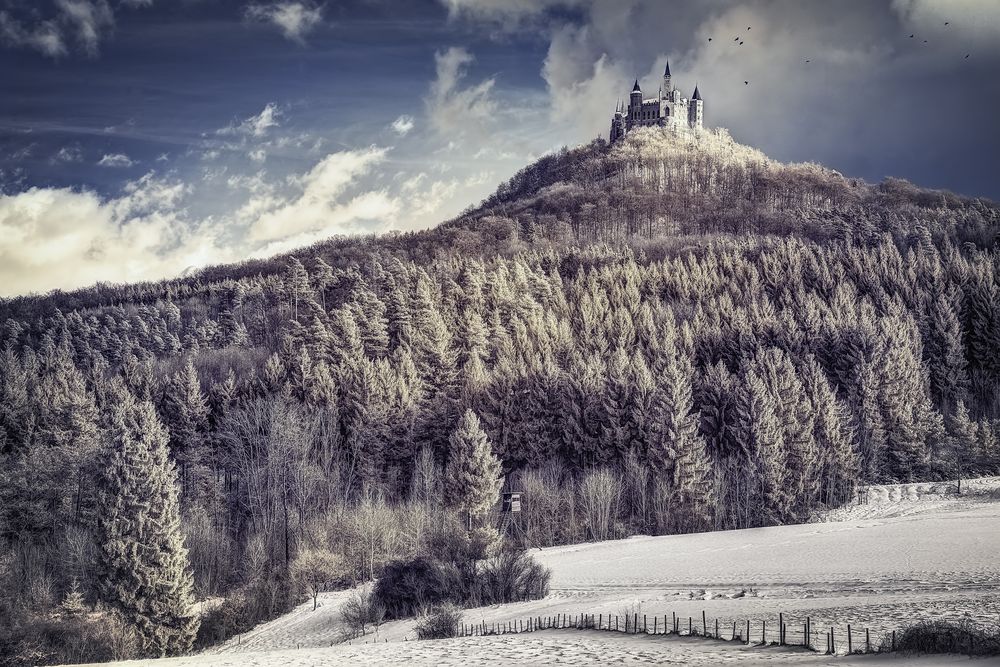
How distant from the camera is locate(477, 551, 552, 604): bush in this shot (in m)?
48.8

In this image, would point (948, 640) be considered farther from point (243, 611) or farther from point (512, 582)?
point (243, 611)

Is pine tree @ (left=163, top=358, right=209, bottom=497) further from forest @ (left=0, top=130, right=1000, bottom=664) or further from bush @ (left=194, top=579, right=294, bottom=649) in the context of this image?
bush @ (left=194, top=579, right=294, bottom=649)

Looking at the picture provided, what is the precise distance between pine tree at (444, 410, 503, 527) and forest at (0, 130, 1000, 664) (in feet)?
1.07

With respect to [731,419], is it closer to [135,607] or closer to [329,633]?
[329,633]

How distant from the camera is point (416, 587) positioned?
49.3 metres

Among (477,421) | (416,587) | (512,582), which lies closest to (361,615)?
(416,587)

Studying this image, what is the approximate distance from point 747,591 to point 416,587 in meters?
19.7

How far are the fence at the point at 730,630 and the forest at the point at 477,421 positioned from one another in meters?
22.5

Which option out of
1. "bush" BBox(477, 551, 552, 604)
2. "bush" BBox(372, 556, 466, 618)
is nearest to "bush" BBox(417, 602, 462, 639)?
"bush" BBox(372, 556, 466, 618)

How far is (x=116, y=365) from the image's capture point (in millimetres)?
122625

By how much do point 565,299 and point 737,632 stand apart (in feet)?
304

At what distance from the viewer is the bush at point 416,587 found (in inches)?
1921

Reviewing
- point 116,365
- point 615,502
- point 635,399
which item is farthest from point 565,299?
point 116,365

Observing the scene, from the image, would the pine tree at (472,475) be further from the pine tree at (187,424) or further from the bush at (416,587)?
the pine tree at (187,424)
